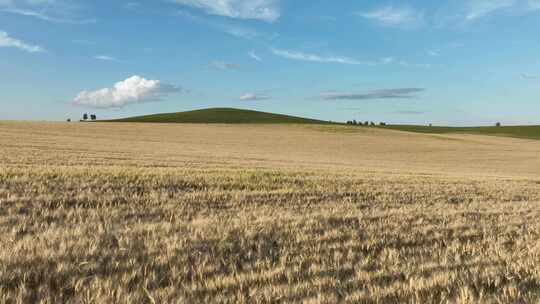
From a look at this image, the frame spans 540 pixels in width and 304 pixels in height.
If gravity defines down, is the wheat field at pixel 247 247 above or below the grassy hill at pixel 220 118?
below

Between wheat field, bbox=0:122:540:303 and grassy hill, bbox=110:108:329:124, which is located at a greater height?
grassy hill, bbox=110:108:329:124

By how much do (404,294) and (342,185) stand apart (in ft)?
32.4

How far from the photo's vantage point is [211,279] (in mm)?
4188

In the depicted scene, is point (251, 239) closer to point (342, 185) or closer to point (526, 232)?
point (526, 232)

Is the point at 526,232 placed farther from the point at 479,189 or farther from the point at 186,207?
the point at 479,189

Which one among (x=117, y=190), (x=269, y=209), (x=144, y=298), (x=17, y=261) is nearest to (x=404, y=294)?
(x=144, y=298)

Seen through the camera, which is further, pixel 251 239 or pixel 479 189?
pixel 479 189

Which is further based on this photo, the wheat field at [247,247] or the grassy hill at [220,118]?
the grassy hill at [220,118]

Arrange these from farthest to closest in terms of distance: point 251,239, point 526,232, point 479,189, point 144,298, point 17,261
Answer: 1. point 479,189
2. point 526,232
3. point 251,239
4. point 17,261
5. point 144,298

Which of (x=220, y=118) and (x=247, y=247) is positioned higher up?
(x=220, y=118)

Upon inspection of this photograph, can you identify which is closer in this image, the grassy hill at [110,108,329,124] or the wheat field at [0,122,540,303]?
the wheat field at [0,122,540,303]

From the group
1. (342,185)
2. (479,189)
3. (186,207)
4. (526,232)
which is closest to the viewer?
Result: (526,232)

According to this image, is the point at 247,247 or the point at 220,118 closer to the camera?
the point at 247,247

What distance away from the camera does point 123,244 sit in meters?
5.24
